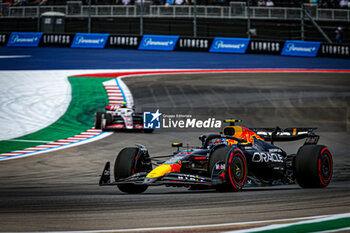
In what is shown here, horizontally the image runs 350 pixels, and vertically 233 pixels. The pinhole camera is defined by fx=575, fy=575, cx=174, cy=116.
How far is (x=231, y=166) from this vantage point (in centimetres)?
886

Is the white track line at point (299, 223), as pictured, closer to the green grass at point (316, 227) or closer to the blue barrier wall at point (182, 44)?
the green grass at point (316, 227)

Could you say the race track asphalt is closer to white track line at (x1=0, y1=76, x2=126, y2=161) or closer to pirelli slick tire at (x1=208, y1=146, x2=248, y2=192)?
pirelli slick tire at (x1=208, y1=146, x2=248, y2=192)

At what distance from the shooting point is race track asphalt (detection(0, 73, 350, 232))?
6.87 m

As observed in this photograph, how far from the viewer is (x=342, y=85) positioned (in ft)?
88.4

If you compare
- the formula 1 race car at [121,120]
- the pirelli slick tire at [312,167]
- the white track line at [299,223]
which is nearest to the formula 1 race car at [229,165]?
the pirelli slick tire at [312,167]

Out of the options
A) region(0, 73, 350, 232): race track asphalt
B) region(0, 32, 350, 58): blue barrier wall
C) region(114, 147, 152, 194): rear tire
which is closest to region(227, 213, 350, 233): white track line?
region(0, 73, 350, 232): race track asphalt

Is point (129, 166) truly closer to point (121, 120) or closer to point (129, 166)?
point (129, 166)

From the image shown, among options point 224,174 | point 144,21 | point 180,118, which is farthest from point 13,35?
point 224,174

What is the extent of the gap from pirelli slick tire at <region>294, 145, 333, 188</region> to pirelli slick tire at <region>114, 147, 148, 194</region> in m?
2.74

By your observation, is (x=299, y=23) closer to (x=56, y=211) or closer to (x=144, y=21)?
(x=144, y=21)

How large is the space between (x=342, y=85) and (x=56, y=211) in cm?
2191

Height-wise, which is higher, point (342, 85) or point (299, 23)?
point (299, 23)

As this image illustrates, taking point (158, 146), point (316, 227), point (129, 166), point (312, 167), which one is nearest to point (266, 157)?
point (312, 167)

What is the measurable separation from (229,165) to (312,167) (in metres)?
1.81
